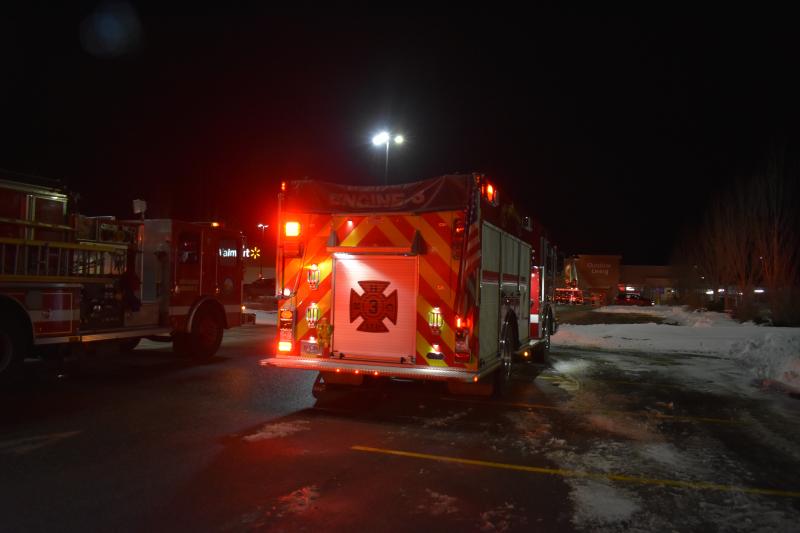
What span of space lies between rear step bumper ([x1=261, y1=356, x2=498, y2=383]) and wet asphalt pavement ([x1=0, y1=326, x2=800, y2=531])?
2.03 ft

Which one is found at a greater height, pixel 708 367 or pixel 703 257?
pixel 703 257

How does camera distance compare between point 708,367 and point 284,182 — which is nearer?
point 284,182

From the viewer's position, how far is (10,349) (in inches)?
351

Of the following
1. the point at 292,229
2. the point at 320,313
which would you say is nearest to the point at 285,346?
the point at 320,313

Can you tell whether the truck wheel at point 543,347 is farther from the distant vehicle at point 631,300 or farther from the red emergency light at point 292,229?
the distant vehicle at point 631,300

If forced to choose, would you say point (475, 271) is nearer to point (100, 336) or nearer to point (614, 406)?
point (614, 406)

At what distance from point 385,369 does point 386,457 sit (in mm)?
1663

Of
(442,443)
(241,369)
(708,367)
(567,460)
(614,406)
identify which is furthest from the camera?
(708,367)

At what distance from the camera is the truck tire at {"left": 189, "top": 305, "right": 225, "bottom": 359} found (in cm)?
1271

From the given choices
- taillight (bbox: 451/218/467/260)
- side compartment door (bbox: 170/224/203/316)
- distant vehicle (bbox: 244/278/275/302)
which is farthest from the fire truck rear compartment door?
distant vehicle (bbox: 244/278/275/302)

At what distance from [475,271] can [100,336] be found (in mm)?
6890

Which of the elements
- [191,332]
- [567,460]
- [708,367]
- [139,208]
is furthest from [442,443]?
[708,367]

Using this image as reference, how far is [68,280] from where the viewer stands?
973 cm

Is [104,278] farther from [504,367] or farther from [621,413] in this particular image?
[621,413]
